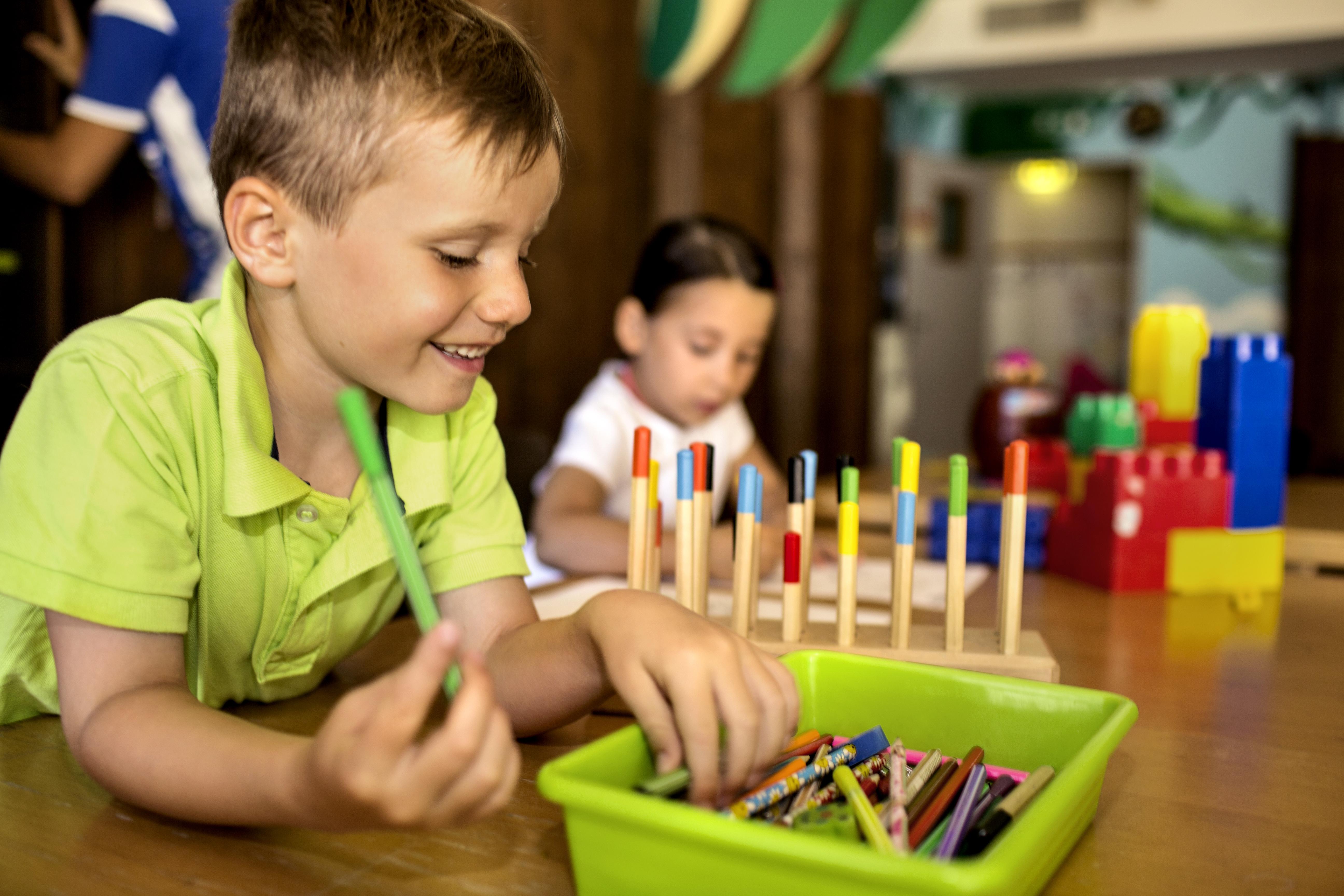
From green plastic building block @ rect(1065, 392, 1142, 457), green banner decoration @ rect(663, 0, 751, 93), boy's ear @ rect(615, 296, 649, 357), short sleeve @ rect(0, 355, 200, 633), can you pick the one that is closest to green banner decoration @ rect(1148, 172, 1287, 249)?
green banner decoration @ rect(663, 0, 751, 93)

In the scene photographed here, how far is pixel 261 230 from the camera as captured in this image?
2.18ft

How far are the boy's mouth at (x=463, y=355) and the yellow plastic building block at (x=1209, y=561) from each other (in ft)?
2.98

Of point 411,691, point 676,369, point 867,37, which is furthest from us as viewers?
point 867,37

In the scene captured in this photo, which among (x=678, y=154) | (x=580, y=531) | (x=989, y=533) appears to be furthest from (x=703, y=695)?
(x=678, y=154)

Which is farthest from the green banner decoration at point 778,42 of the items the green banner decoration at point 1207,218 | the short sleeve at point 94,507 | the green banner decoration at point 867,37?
the short sleeve at point 94,507

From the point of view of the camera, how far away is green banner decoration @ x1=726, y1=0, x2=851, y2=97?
3705 mm

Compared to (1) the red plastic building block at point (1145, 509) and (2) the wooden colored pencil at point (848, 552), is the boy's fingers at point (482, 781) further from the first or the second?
(1) the red plastic building block at point (1145, 509)

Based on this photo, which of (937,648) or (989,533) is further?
(989,533)

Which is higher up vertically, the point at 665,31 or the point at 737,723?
the point at 665,31

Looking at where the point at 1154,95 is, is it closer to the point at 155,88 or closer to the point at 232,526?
the point at 155,88

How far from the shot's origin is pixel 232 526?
2.24 ft

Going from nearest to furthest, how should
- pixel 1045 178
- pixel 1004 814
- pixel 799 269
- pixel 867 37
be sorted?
1. pixel 1004 814
2. pixel 799 269
3. pixel 867 37
4. pixel 1045 178

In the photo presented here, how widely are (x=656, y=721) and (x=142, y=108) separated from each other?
135 centimetres

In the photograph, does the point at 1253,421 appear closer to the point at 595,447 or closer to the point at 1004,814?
the point at 595,447
